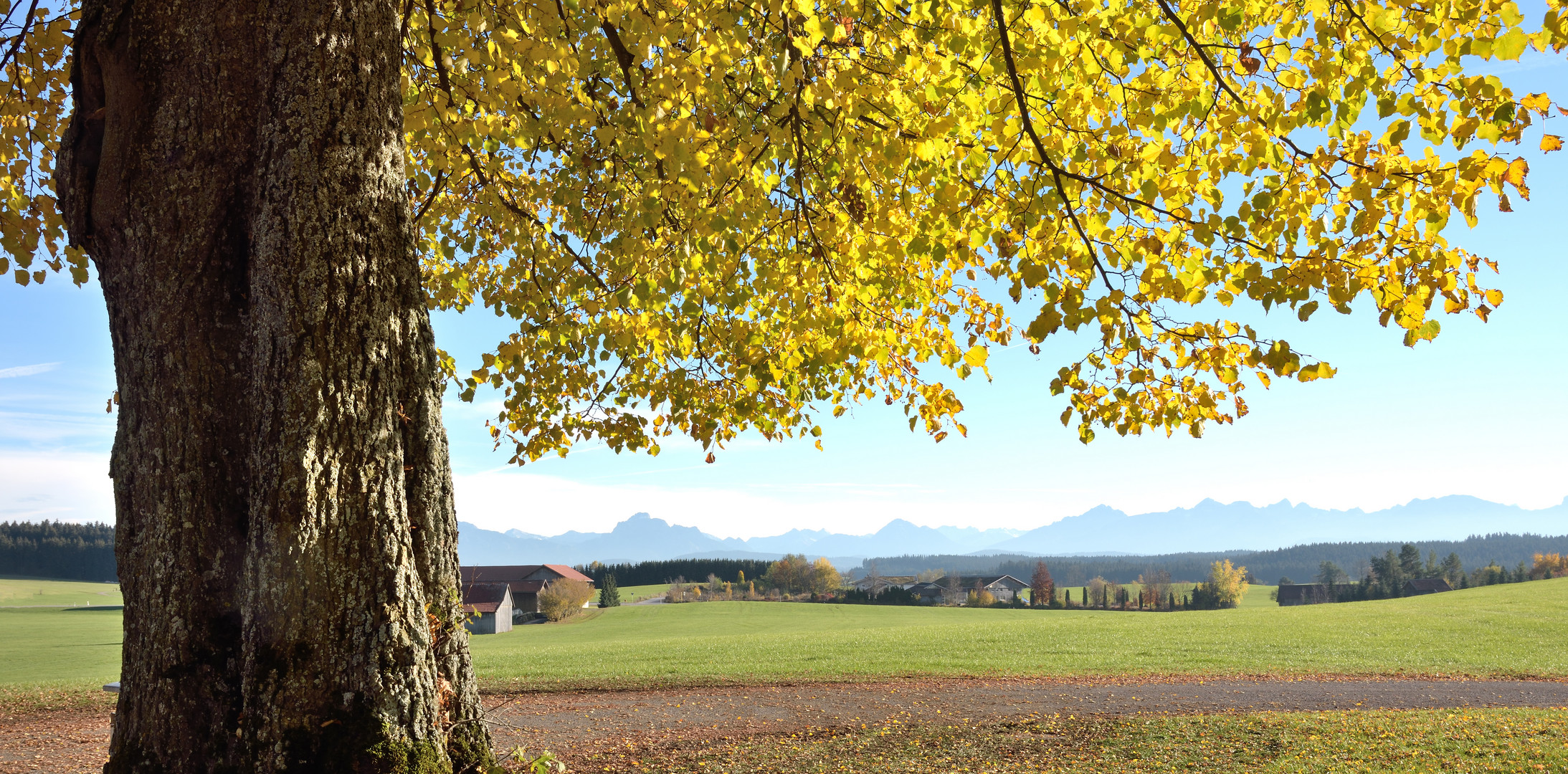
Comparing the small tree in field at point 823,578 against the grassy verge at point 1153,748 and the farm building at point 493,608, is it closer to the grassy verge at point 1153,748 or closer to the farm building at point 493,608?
the farm building at point 493,608

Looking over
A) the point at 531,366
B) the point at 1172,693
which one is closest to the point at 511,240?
the point at 531,366

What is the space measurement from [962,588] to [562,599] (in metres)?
49.0

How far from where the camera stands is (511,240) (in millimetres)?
8992

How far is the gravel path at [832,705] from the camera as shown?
11758mm

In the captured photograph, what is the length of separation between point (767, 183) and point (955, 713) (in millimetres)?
9907

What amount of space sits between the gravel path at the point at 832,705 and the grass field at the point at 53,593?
276ft

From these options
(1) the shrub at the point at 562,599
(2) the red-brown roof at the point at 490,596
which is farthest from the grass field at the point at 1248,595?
(2) the red-brown roof at the point at 490,596

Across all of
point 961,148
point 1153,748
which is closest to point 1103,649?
point 1153,748

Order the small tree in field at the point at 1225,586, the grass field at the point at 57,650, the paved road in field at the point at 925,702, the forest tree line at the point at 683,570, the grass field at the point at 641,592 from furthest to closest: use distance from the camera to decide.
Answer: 1. the forest tree line at the point at 683,570
2. the grass field at the point at 641,592
3. the small tree in field at the point at 1225,586
4. the grass field at the point at 57,650
5. the paved road in field at the point at 925,702

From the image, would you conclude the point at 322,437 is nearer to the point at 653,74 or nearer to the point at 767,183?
the point at 653,74

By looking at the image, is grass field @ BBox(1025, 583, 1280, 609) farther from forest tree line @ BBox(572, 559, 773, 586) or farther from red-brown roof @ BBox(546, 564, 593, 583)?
red-brown roof @ BBox(546, 564, 593, 583)

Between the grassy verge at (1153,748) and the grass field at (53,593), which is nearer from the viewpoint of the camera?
the grassy verge at (1153,748)

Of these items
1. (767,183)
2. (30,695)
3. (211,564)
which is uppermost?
(767,183)

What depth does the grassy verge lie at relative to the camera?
8.71m
